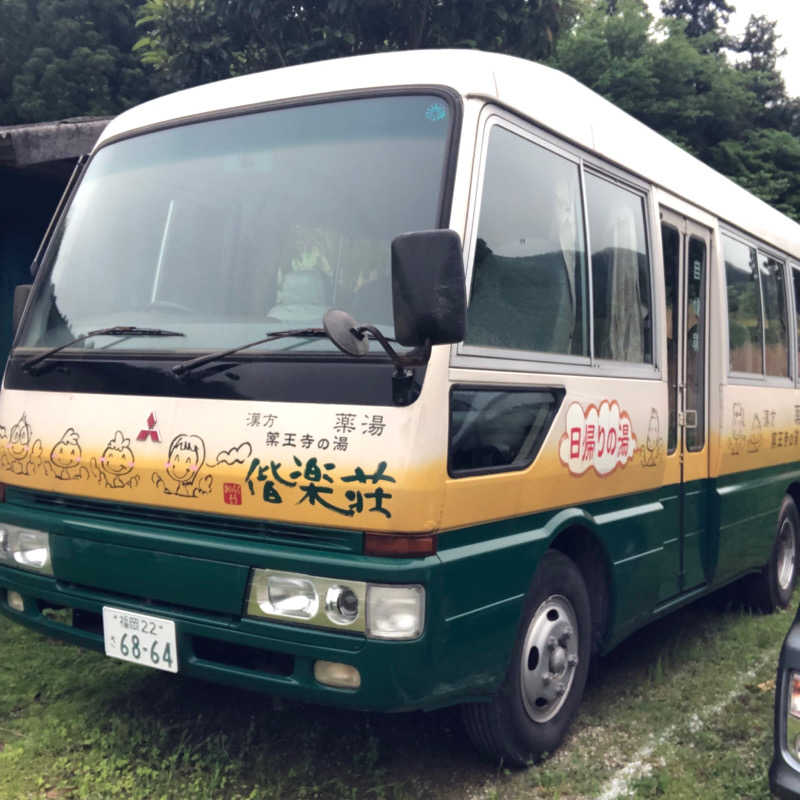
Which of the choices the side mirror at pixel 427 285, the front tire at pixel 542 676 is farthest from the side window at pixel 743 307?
the side mirror at pixel 427 285

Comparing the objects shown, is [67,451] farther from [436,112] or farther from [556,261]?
[556,261]

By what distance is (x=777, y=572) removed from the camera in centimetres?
637

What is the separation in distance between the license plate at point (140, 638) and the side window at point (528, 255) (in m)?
1.44

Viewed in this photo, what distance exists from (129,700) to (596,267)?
8.95 ft

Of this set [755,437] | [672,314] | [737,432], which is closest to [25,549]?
[672,314]

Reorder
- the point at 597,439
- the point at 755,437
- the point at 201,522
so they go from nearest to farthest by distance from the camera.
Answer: the point at 201,522
the point at 597,439
the point at 755,437

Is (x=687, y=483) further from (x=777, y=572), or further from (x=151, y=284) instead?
(x=151, y=284)

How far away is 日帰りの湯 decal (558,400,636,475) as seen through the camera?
149 inches

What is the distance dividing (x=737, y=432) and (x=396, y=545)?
3.14 meters

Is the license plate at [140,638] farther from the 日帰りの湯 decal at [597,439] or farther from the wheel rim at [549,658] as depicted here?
the 日帰りの湯 decal at [597,439]

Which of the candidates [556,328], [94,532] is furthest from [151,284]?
[556,328]

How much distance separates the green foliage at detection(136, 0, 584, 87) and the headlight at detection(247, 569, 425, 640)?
10.8 m

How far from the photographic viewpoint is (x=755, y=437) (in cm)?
577

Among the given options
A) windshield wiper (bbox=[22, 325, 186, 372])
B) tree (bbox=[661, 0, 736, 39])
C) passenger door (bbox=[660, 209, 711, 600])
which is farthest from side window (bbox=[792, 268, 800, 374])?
tree (bbox=[661, 0, 736, 39])
